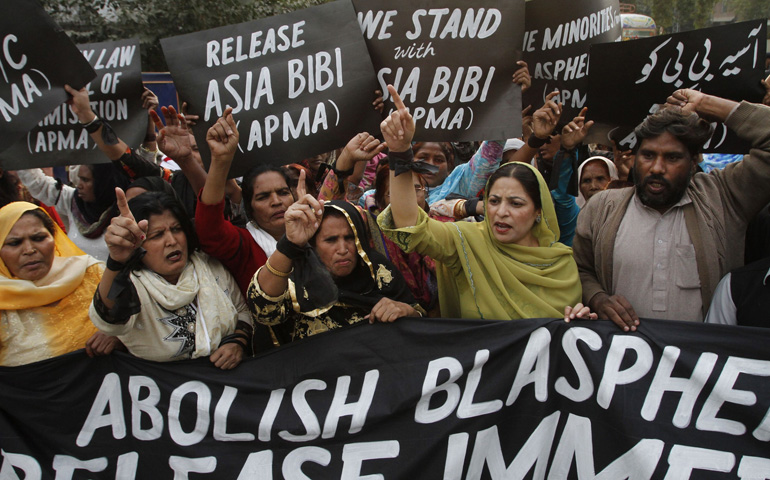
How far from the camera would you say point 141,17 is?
1066cm

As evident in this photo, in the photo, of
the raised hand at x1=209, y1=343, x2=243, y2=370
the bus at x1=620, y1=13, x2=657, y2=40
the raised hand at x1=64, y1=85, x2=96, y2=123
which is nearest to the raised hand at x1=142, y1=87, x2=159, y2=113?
the raised hand at x1=64, y1=85, x2=96, y2=123

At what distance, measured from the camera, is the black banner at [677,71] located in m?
3.17

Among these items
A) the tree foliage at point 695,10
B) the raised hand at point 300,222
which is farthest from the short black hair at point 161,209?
the tree foliage at point 695,10

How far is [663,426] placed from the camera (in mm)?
2326

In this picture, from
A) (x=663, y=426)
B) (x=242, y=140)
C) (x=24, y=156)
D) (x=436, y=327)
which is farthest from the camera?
(x=24, y=156)

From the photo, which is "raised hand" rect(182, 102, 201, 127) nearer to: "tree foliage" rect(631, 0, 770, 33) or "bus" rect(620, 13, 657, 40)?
"tree foliage" rect(631, 0, 770, 33)

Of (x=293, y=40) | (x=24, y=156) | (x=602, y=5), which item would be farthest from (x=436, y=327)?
(x=24, y=156)

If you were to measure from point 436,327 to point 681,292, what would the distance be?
3.69ft

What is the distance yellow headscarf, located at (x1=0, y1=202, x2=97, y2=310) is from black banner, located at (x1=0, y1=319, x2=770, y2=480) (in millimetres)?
313

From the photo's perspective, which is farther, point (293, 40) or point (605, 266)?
point (293, 40)

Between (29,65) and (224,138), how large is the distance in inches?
47.3

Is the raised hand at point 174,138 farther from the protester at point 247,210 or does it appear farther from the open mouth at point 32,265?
the open mouth at point 32,265

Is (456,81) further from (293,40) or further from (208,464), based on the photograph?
(208,464)

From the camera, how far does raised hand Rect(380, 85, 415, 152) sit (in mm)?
2432
